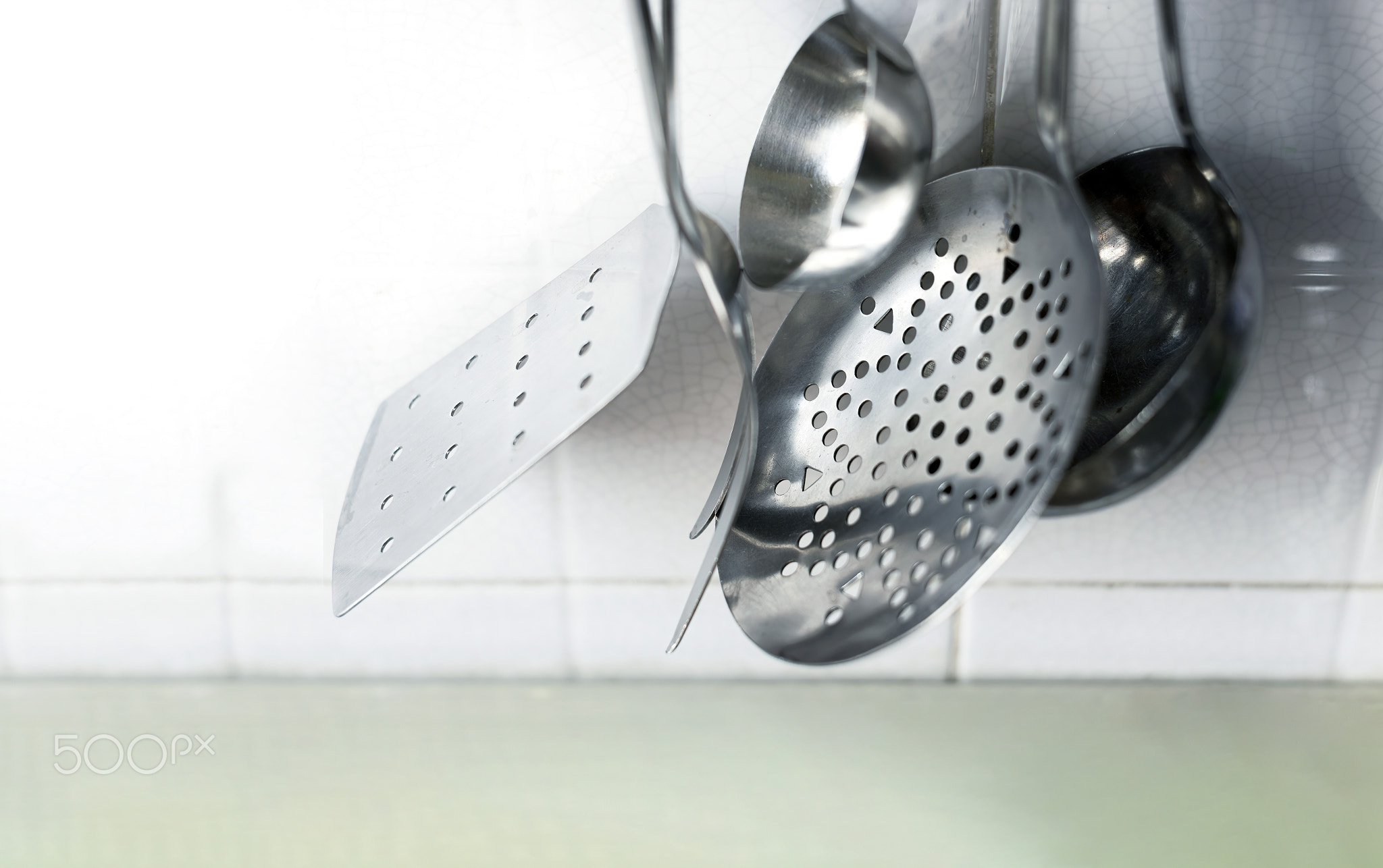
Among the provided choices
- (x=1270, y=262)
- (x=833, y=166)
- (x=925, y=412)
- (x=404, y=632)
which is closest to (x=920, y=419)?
(x=925, y=412)

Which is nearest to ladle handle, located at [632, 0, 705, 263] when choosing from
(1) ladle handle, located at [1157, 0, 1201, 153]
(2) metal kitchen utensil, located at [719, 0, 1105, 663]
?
(2) metal kitchen utensil, located at [719, 0, 1105, 663]

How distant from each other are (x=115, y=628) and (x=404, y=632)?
0.17m

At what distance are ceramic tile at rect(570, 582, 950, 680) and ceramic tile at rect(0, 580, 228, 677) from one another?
0.21m

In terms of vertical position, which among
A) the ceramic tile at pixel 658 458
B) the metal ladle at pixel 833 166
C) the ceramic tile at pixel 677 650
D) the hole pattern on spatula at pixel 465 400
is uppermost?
the metal ladle at pixel 833 166

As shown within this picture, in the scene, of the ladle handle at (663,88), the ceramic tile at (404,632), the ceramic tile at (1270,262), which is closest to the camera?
the ladle handle at (663,88)

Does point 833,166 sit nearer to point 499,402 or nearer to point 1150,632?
point 499,402

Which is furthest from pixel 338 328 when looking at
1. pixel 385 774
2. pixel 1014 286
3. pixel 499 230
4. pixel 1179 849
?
pixel 1179 849

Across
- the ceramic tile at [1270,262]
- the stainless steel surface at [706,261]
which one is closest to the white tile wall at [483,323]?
the ceramic tile at [1270,262]

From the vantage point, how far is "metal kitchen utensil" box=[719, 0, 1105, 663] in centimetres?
38

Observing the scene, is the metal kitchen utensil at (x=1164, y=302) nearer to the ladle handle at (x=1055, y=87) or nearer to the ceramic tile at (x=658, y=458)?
the ladle handle at (x=1055, y=87)

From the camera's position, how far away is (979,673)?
0.57 meters

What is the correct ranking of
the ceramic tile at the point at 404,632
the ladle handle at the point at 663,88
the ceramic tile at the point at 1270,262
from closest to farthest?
the ladle handle at the point at 663,88 < the ceramic tile at the point at 1270,262 < the ceramic tile at the point at 404,632

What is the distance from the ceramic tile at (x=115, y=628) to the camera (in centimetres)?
58

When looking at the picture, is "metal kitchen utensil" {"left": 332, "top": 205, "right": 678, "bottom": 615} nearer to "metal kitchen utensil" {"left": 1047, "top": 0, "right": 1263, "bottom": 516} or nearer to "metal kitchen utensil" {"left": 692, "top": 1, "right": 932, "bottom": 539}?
"metal kitchen utensil" {"left": 692, "top": 1, "right": 932, "bottom": 539}
